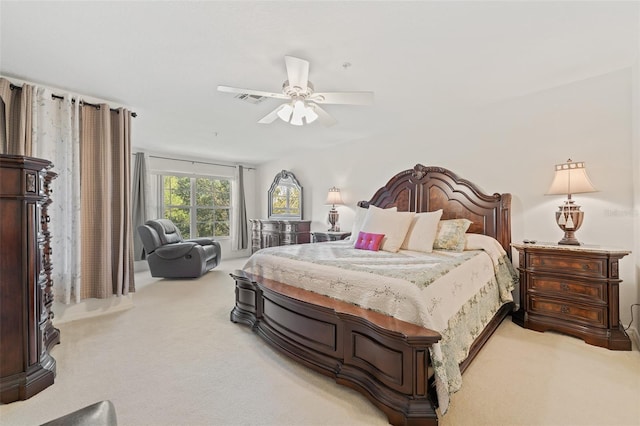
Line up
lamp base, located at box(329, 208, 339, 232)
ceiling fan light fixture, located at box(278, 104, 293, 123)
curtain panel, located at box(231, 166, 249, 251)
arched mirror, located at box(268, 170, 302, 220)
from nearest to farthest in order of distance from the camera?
ceiling fan light fixture, located at box(278, 104, 293, 123) → lamp base, located at box(329, 208, 339, 232) → arched mirror, located at box(268, 170, 302, 220) → curtain panel, located at box(231, 166, 249, 251)

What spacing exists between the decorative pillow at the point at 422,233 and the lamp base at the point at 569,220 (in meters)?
1.09

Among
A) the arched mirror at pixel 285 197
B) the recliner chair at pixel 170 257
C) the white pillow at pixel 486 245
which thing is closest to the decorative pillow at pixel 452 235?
the white pillow at pixel 486 245

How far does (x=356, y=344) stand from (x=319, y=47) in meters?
2.15

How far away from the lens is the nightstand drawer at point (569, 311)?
241 centimetres

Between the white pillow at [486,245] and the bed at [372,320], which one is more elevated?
the white pillow at [486,245]

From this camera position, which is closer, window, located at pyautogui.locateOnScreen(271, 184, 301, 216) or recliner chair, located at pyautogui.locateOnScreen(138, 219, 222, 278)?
recliner chair, located at pyautogui.locateOnScreen(138, 219, 222, 278)

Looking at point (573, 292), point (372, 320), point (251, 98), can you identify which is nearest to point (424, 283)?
point (372, 320)

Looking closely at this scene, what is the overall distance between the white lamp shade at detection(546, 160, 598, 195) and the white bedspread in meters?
0.80

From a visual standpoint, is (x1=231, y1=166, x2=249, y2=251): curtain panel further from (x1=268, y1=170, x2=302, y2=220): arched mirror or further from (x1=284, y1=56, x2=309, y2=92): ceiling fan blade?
(x1=284, y1=56, x2=309, y2=92): ceiling fan blade

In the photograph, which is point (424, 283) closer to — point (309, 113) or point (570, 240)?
point (309, 113)

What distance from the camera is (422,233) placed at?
3.13 m

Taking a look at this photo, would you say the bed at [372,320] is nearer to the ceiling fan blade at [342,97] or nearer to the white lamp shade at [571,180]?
the white lamp shade at [571,180]

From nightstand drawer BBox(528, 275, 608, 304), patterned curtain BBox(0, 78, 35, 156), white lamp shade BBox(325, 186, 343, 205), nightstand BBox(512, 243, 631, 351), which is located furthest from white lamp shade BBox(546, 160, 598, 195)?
patterned curtain BBox(0, 78, 35, 156)

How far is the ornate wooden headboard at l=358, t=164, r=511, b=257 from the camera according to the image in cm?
328
